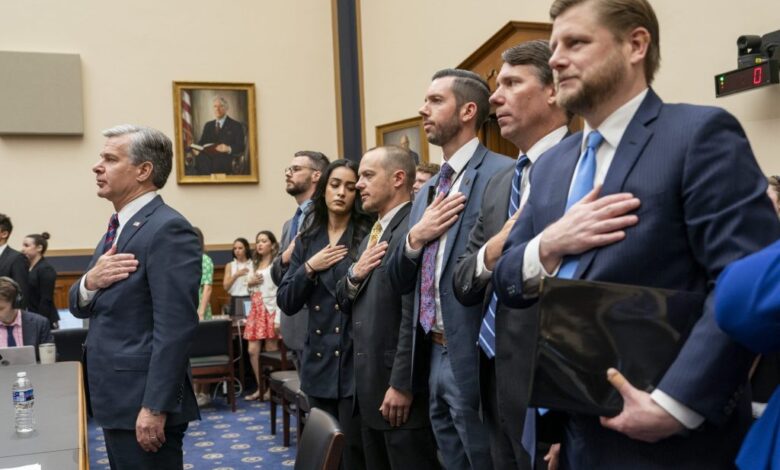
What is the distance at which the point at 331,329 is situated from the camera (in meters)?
3.36

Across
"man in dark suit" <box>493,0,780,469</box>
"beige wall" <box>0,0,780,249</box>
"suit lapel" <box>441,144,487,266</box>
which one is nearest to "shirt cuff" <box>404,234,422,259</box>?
"suit lapel" <box>441,144,487,266</box>

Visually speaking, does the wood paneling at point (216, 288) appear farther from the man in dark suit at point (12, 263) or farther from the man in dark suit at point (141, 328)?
the man in dark suit at point (141, 328)

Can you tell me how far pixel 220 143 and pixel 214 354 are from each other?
396 cm

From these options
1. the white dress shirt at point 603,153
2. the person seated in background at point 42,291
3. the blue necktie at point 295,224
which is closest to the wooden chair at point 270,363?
the blue necktie at point 295,224

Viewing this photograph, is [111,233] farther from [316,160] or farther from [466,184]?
[316,160]

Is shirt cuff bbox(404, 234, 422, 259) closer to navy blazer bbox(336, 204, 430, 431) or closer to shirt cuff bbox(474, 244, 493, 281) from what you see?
navy blazer bbox(336, 204, 430, 431)

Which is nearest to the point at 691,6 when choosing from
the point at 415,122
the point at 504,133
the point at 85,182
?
the point at 504,133

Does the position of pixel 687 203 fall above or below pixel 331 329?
above

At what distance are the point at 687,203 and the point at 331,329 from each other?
7.19ft

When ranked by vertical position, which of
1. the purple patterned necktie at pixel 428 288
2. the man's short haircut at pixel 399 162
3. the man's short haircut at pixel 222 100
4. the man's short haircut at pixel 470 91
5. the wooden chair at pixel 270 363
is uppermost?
the man's short haircut at pixel 222 100

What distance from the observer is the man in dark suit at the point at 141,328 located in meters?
2.64

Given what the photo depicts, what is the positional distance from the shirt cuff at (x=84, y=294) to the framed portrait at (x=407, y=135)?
5.68 meters

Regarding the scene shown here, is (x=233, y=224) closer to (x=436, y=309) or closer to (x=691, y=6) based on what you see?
(x=691, y=6)

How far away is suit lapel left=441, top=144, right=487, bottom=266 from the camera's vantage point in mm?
2529
